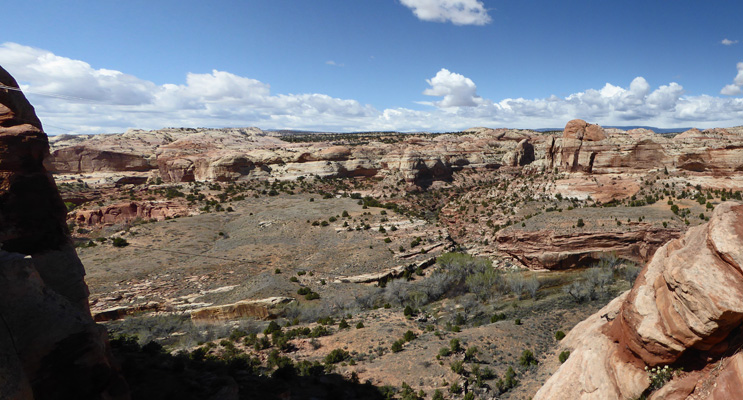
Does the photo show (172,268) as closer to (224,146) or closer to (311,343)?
(311,343)

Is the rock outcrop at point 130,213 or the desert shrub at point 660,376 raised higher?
the desert shrub at point 660,376

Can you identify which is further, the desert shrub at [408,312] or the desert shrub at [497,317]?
the desert shrub at [408,312]

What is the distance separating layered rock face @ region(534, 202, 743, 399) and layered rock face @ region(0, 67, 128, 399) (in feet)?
47.6

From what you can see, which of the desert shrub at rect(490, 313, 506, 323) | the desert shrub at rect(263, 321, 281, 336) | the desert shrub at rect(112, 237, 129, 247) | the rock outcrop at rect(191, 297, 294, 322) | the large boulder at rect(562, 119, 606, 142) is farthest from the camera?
the large boulder at rect(562, 119, 606, 142)

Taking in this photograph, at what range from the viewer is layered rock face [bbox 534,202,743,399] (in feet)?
27.1

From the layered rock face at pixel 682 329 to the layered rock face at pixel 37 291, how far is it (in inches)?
571

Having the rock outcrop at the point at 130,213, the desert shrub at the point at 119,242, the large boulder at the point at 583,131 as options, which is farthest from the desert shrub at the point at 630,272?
the rock outcrop at the point at 130,213

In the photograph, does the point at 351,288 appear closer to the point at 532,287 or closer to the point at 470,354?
the point at 470,354

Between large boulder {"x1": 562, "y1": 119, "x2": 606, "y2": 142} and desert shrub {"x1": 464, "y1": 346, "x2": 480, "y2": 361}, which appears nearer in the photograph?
desert shrub {"x1": 464, "y1": 346, "x2": 480, "y2": 361}

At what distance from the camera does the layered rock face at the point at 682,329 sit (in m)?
8.27

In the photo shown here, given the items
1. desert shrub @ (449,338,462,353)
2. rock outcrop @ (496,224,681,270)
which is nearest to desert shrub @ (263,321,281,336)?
desert shrub @ (449,338,462,353)

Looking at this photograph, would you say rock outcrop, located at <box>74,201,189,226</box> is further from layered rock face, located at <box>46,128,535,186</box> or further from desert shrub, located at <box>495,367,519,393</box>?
desert shrub, located at <box>495,367,519,393</box>

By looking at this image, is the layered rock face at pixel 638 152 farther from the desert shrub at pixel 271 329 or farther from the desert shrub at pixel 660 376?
the desert shrub at pixel 271 329

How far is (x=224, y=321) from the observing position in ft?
84.7
